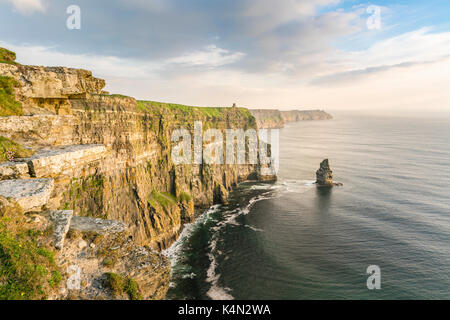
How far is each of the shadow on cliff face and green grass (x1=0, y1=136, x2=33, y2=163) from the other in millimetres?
54801

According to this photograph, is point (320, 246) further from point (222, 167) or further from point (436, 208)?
point (222, 167)

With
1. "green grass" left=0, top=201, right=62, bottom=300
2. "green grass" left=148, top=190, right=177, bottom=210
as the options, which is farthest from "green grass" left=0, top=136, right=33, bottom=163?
"green grass" left=148, top=190, right=177, bottom=210

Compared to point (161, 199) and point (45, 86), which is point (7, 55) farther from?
point (161, 199)

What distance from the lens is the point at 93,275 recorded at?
30.3ft

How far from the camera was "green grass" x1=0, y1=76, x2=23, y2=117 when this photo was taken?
13009mm

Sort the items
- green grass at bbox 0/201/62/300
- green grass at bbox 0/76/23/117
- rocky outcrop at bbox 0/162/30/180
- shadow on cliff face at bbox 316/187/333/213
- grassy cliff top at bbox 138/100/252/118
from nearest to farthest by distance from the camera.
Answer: green grass at bbox 0/201/62/300
rocky outcrop at bbox 0/162/30/180
green grass at bbox 0/76/23/117
grassy cliff top at bbox 138/100/252/118
shadow on cliff face at bbox 316/187/333/213

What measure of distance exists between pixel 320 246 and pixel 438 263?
16641 millimetres

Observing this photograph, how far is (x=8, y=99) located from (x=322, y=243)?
44445 millimetres

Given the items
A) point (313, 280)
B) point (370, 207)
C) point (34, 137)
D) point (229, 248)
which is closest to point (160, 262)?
point (34, 137)

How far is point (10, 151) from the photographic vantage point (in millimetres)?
10969

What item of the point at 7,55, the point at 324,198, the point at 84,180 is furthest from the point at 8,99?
the point at 324,198

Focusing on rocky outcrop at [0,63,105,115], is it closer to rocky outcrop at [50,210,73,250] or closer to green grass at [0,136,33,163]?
green grass at [0,136,33,163]

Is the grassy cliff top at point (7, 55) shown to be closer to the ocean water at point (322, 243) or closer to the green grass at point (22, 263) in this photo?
the green grass at point (22, 263)

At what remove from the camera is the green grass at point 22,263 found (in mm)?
6840
